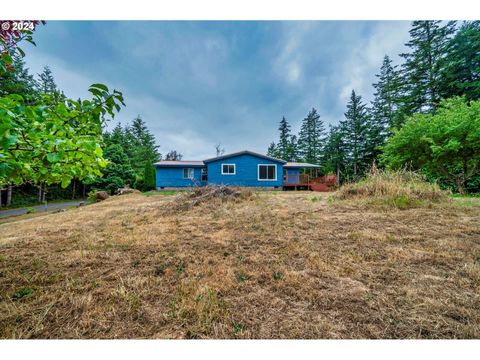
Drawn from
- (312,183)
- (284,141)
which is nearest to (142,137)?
(284,141)

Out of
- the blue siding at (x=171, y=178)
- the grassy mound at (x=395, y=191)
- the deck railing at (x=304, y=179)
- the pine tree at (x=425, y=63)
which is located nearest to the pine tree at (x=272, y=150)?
the deck railing at (x=304, y=179)

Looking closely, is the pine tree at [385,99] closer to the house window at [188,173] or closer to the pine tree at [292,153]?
the pine tree at [292,153]

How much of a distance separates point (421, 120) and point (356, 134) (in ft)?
52.5

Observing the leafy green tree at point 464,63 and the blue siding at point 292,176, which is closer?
the leafy green tree at point 464,63

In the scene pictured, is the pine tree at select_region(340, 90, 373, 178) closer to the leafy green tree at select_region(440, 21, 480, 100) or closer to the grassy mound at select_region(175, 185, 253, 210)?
the leafy green tree at select_region(440, 21, 480, 100)

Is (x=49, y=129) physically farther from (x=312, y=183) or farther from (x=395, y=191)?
(x=312, y=183)

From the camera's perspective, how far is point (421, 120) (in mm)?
8922

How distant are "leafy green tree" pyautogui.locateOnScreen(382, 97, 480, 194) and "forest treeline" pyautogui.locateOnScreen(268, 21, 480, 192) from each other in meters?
0.03

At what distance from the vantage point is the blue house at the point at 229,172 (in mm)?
15238

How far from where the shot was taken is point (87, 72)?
630 cm

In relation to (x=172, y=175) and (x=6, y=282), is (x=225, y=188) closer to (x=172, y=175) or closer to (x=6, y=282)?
(x=6, y=282)

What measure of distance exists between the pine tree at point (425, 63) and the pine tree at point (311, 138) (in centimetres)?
1408

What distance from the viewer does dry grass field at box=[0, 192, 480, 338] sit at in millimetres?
1185
